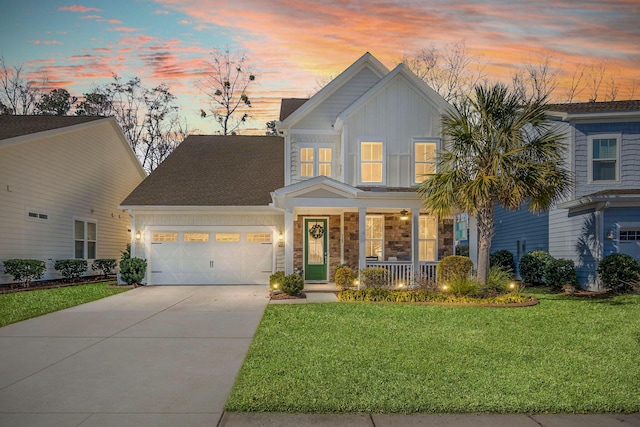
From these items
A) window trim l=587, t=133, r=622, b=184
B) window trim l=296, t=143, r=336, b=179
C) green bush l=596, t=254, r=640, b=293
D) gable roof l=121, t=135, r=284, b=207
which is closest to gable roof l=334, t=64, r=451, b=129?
window trim l=296, t=143, r=336, b=179

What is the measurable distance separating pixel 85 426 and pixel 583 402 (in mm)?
5012

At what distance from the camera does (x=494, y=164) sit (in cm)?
1346

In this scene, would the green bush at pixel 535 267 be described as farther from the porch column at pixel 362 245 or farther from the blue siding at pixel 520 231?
the porch column at pixel 362 245

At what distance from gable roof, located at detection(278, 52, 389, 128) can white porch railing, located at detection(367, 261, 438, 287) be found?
19.2 ft

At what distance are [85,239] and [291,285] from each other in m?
11.8

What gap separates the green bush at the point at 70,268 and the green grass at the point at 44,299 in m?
1.35

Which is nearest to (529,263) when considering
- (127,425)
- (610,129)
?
(610,129)

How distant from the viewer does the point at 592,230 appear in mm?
16172

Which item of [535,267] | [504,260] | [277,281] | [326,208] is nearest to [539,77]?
[504,260]

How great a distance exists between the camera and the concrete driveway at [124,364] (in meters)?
5.04

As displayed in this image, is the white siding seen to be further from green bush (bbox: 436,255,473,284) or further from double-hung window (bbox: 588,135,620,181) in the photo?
double-hung window (bbox: 588,135,620,181)

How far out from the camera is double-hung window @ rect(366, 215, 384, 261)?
1789 cm

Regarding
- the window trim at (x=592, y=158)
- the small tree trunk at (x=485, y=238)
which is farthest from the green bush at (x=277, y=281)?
the window trim at (x=592, y=158)

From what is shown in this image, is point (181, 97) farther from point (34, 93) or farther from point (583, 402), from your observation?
point (583, 402)
